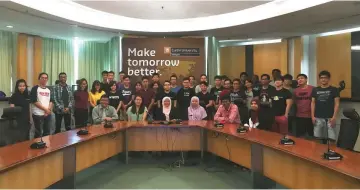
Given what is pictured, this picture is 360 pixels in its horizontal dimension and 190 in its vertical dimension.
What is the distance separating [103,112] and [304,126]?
3269 millimetres

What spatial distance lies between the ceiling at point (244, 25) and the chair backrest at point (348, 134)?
96.4 inches

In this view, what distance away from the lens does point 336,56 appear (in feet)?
25.0

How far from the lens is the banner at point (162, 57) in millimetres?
7578

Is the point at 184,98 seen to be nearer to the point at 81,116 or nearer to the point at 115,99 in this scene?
the point at 115,99

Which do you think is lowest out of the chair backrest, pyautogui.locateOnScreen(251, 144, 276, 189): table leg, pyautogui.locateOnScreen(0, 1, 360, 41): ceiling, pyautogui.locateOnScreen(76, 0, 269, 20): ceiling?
pyautogui.locateOnScreen(251, 144, 276, 189): table leg

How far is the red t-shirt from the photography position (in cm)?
496

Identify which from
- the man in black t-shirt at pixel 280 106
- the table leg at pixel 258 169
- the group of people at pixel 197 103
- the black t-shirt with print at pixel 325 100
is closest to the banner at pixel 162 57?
the group of people at pixel 197 103

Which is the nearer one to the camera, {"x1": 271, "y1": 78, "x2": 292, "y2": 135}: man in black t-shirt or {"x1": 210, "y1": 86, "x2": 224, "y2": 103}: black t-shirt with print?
{"x1": 271, "y1": 78, "x2": 292, "y2": 135}: man in black t-shirt

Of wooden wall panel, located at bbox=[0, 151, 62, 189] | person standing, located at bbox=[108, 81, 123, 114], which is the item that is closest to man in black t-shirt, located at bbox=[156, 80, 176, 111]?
person standing, located at bbox=[108, 81, 123, 114]

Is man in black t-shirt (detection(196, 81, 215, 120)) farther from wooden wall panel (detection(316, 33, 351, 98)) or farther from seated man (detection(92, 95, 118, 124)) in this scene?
wooden wall panel (detection(316, 33, 351, 98))

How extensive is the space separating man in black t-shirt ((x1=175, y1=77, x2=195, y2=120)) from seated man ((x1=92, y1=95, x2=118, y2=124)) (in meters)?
1.15

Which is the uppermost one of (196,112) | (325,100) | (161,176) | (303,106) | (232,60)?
(232,60)

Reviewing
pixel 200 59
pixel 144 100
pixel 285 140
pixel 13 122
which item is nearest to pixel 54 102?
pixel 144 100

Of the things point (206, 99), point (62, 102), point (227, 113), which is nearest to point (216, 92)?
point (206, 99)
